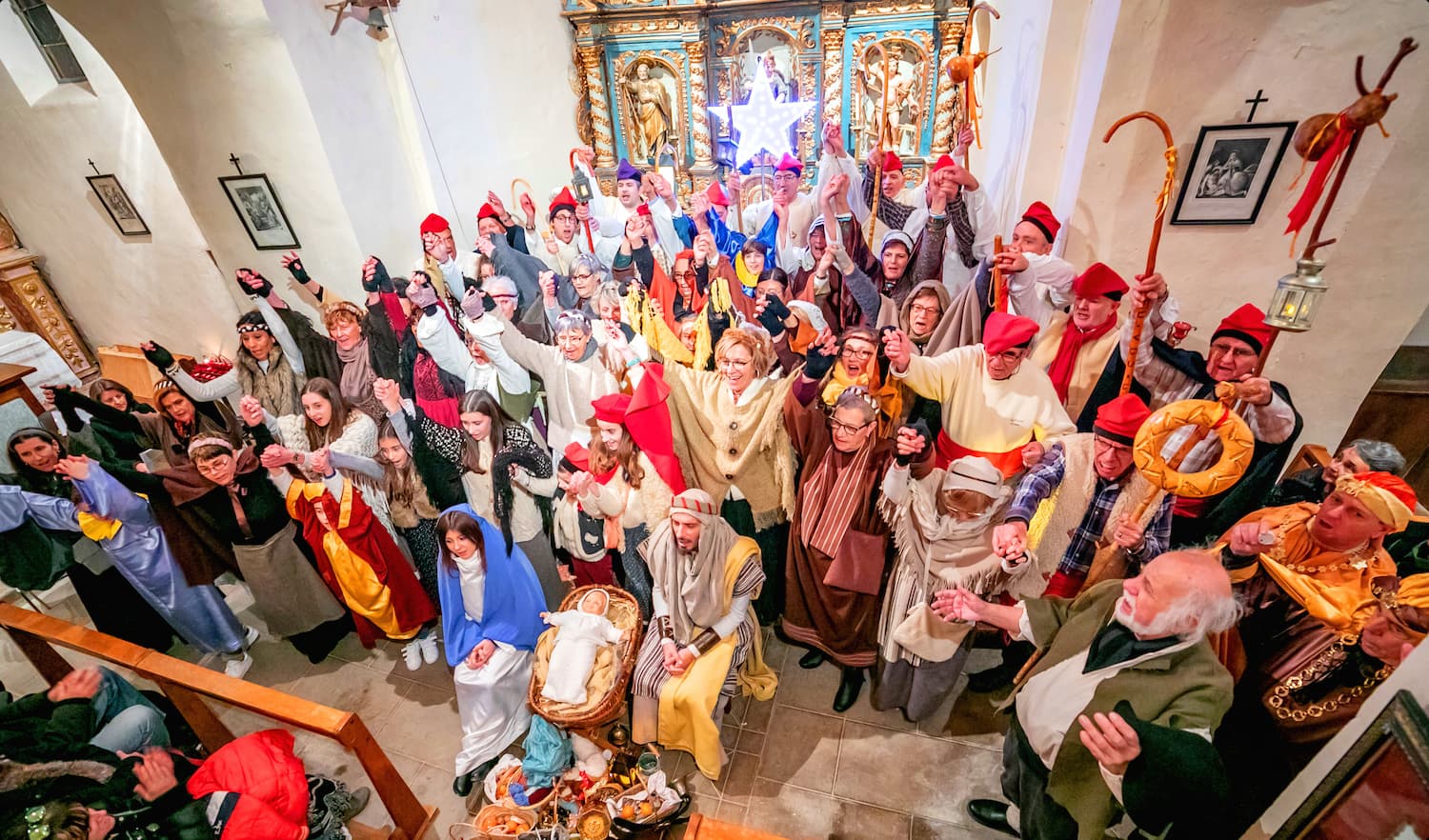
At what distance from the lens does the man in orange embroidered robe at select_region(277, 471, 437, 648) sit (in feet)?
12.1

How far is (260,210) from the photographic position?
6078 millimetres

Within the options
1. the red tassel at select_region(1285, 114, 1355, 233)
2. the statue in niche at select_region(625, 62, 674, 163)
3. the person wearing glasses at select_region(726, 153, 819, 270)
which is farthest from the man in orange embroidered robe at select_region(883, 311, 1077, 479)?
the statue in niche at select_region(625, 62, 674, 163)

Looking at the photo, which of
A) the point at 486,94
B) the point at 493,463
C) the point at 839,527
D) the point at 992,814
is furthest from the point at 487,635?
the point at 486,94

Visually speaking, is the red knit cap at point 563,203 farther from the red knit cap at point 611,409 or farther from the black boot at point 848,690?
the black boot at point 848,690

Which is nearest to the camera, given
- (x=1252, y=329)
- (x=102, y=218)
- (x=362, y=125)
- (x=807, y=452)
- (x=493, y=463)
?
(x=1252, y=329)

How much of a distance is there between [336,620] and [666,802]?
9.66ft

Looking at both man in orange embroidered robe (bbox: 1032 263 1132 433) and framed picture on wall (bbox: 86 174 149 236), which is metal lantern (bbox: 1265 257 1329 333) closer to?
man in orange embroidered robe (bbox: 1032 263 1132 433)

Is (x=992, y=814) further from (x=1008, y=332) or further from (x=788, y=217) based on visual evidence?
(x=788, y=217)

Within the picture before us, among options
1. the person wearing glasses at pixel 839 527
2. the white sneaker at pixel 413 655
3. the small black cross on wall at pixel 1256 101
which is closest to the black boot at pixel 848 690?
the person wearing glasses at pixel 839 527

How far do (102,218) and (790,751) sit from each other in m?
10.9

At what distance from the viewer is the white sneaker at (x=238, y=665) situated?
4.31 metres

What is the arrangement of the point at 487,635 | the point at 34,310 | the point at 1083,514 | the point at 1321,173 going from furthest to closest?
the point at 34,310
the point at 487,635
the point at 1083,514
the point at 1321,173

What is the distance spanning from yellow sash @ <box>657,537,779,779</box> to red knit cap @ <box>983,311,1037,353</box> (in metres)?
1.73

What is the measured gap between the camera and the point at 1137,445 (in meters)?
2.38
